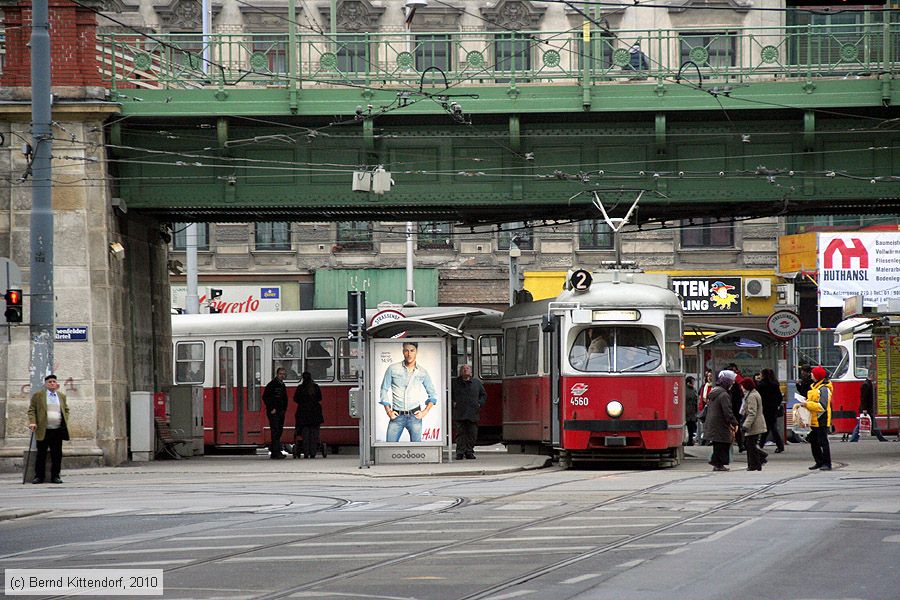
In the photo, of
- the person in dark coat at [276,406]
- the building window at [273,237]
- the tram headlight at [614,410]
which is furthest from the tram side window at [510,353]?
the building window at [273,237]

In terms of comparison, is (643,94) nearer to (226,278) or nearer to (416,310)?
(416,310)

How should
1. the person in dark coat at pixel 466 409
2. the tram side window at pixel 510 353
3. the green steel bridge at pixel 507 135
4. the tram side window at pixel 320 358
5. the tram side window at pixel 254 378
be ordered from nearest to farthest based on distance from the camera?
1. the green steel bridge at pixel 507 135
2. the person in dark coat at pixel 466 409
3. the tram side window at pixel 510 353
4. the tram side window at pixel 320 358
5. the tram side window at pixel 254 378

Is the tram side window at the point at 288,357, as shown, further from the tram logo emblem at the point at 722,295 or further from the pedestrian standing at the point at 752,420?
the tram logo emblem at the point at 722,295

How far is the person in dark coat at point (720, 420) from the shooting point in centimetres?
2492

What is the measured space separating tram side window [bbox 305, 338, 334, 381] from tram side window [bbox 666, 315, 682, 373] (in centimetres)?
925

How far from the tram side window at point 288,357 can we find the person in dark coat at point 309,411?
2538 millimetres

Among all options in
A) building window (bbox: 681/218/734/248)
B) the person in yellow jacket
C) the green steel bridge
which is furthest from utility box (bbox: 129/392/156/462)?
building window (bbox: 681/218/734/248)

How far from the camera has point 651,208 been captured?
30.3 metres

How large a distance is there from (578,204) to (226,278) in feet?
82.4

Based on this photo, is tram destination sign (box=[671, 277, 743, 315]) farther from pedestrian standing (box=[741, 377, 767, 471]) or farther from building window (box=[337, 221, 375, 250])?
pedestrian standing (box=[741, 377, 767, 471])

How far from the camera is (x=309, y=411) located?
3100 centimetres

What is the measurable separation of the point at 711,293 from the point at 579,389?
27730 mm

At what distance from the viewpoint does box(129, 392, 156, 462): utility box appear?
30.0m

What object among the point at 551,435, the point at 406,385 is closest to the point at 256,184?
the point at 406,385
